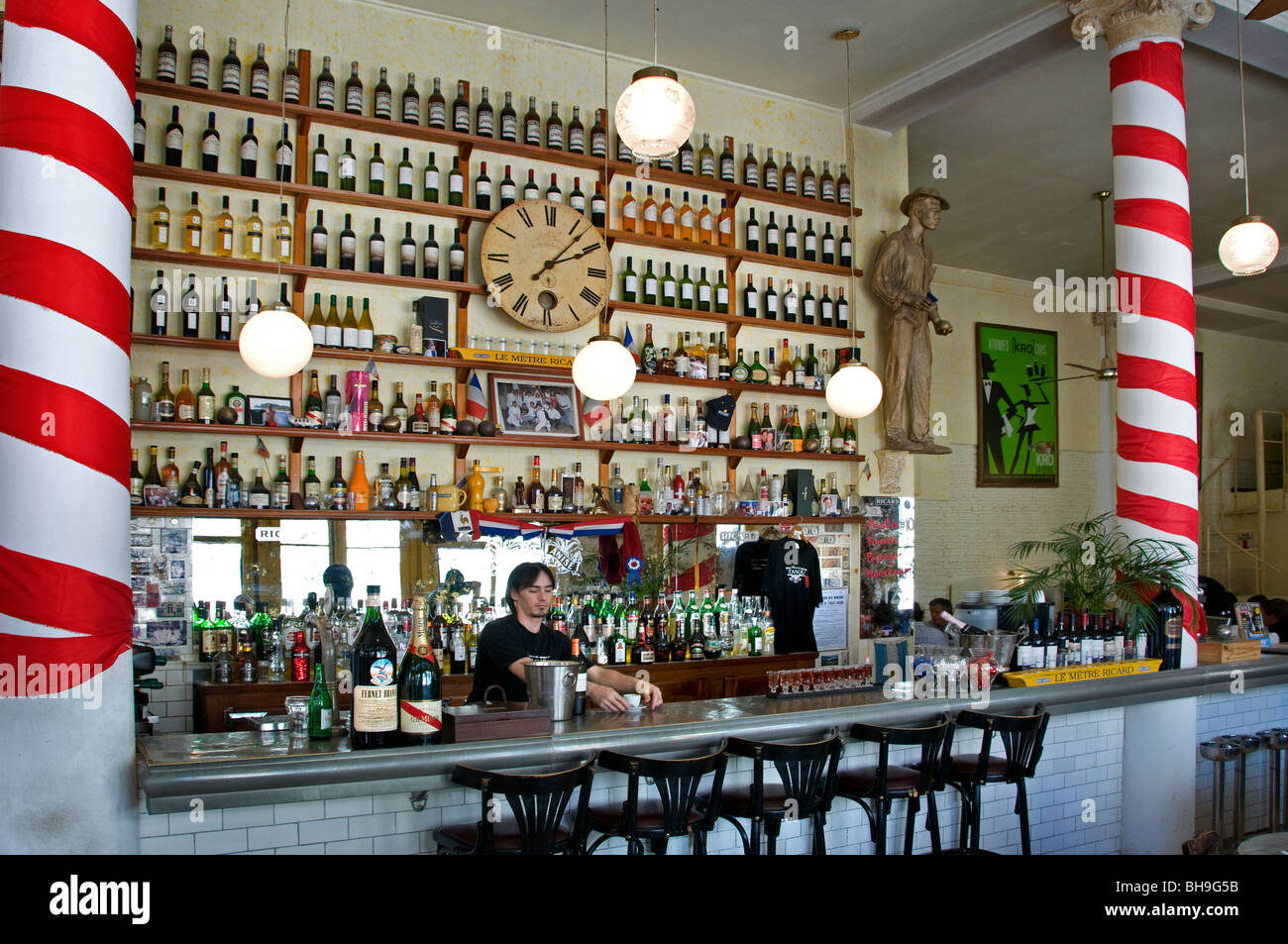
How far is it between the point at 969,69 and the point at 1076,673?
379 centimetres

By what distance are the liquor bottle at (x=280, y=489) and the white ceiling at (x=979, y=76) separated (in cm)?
271

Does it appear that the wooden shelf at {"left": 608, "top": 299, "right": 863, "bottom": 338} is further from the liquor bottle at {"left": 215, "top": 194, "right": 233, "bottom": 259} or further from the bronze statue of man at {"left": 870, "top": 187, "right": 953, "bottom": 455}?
the liquor bottle at {"left": 215, "top": 194, "right": 233, "bottom": 259}

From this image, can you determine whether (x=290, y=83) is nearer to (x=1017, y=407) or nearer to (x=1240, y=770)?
(x=1240, y=770)

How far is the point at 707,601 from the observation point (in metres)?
6.93

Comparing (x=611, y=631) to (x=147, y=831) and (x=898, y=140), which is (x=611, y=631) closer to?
(x=147, y=831)

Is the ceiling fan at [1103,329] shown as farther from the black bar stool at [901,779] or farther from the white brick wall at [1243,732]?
the black bar stool at [901,779]

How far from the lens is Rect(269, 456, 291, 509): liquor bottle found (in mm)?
5535

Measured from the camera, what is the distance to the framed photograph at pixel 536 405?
622 centimetres

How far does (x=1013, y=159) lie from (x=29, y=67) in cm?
716

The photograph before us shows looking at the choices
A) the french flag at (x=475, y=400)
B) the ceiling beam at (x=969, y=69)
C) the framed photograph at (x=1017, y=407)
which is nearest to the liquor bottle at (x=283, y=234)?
the french flag at (x=475, y=400)

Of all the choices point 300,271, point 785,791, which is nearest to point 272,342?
point 300,271

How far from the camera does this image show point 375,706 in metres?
3.32

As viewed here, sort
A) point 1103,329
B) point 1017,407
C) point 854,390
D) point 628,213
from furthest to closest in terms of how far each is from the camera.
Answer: point 1103,329
point 1017,407
point 628,213
point 854,390
